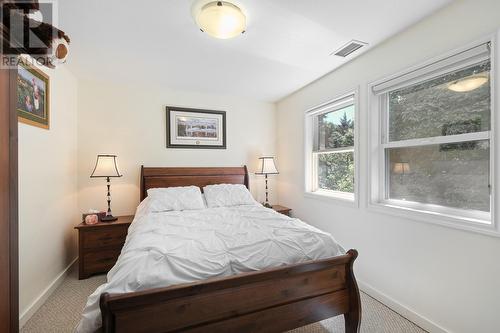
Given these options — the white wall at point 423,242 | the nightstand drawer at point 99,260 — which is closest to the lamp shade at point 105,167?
the nightstand drawer at point 99,260

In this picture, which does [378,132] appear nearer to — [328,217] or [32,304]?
[328,217]

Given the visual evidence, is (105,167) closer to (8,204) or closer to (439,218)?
(8,204)

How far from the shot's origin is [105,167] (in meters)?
2.74

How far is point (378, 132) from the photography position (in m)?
2.29

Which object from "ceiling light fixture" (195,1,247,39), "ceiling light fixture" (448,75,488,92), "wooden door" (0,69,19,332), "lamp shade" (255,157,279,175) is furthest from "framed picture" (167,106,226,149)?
"ceiling light fixture" (448,75,488,92)

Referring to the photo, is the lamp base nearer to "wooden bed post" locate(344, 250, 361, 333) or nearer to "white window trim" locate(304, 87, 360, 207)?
"white window trim" locate(304, 87, 360, 207)

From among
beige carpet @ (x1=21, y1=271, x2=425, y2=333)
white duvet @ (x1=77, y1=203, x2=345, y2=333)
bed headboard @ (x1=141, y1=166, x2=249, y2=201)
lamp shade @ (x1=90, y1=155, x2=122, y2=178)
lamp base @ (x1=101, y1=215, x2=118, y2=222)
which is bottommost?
beige carpet @ (x1=21, y1=271, x2=425, y2=333)

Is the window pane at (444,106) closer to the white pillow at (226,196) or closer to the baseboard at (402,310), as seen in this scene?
the baseboard at (402,310)

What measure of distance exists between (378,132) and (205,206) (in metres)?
2.15

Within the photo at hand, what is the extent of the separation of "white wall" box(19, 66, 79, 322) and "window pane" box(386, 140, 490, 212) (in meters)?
3.26

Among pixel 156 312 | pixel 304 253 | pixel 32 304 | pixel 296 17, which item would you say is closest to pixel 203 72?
pixel 296 17

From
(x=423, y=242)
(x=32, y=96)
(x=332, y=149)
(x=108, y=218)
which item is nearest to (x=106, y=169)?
(x=108, y=218)

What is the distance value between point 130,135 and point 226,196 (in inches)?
61.9

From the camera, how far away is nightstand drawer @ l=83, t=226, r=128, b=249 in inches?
101
